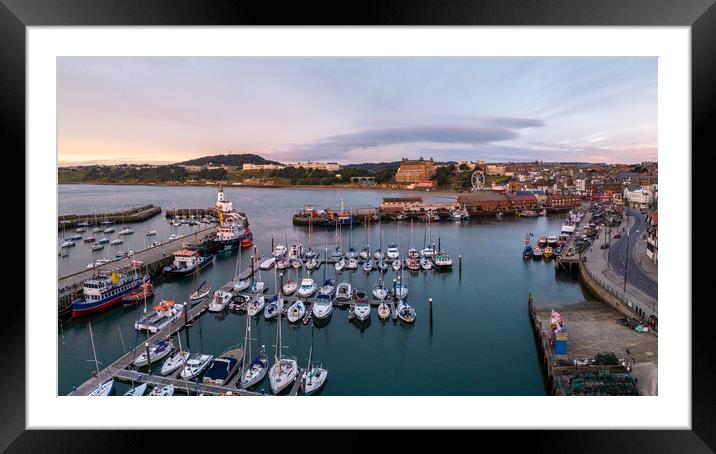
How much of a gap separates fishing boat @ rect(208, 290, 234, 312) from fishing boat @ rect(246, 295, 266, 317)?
0.36m

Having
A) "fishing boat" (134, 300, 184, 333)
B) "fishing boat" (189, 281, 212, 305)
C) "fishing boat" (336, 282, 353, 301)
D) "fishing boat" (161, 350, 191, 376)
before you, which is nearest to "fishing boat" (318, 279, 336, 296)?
"fishing boat" (336, 282, 353, 301)

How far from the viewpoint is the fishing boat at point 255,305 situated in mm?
5482

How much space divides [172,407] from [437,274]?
6800mm

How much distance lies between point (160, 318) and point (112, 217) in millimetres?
9315

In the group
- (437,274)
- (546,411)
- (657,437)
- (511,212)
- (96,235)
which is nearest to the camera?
(657,437)

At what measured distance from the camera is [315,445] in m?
1.25

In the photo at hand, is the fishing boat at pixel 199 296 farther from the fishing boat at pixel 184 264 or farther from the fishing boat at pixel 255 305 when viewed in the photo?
the fishing boat at pixel 184 264

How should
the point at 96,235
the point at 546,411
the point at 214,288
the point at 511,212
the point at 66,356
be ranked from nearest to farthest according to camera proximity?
the point at 546,411 < the point at 66,356 < the point at 214,288 < the point at 96,235 < the point at 511,212

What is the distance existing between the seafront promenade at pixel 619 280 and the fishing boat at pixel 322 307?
354cm

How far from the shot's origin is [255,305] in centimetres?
559
